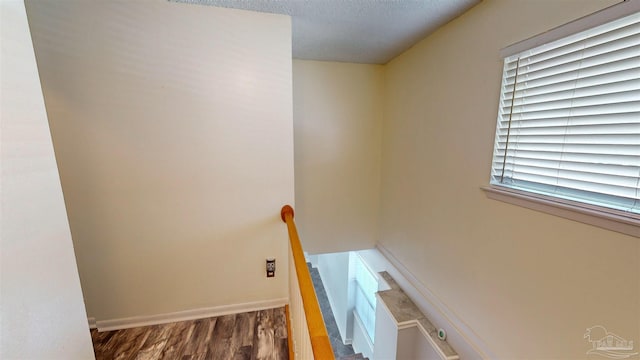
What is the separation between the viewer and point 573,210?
1054mm

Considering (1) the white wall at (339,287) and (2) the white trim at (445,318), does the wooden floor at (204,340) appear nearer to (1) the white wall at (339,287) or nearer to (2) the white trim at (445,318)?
(2) the white trim at (445,318)

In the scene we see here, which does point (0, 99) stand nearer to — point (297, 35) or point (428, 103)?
point (297, 35)

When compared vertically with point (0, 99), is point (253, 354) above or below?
below

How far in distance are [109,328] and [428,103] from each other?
3.24m

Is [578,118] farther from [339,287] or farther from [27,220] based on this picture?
[339,287]

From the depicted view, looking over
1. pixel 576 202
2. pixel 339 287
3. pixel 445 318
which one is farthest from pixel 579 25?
pixel 339 287

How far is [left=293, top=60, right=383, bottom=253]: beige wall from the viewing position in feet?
9.05

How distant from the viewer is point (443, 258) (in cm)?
196

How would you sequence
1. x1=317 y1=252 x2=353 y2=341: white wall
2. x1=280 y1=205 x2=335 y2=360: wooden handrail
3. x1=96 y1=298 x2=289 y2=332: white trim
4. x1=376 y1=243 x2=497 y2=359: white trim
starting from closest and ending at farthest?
x1=280 y1=205 x2=335 y2=360: wooden handrail, x1=376 y1=243 x2=497 y2=359: white trim, x1=96 y1=298 x2=289 y2=332: white trim, x1=317 y1=252 x2=353 y2=341: white wall

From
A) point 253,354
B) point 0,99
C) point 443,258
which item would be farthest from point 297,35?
point 253,354

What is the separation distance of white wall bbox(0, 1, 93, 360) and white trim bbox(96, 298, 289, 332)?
791 mm
